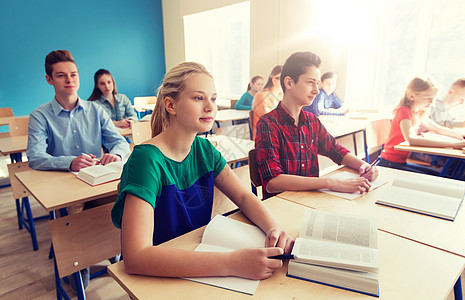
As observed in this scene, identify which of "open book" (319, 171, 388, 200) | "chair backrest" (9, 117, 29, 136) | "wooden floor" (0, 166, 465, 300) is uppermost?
"chair backrest" (9, 117, 29, 136)

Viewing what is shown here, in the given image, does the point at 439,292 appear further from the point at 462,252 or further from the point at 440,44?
the point at 440,44

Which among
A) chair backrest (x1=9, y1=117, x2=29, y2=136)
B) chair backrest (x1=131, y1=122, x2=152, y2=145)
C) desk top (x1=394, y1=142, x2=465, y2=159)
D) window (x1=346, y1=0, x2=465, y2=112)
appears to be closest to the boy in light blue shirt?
chair backrest (x1=131, y1=122, x2=152, y2=145)

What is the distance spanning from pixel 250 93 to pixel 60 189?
11.6ft

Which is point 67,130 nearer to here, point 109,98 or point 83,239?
point 83,239

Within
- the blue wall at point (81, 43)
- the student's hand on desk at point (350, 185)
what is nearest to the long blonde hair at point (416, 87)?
the student's hand on desk at point (350, 185)

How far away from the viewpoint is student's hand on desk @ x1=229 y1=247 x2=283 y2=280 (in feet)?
2.35

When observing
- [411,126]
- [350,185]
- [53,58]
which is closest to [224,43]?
[411,126]

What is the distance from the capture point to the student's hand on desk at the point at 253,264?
72 centimetres

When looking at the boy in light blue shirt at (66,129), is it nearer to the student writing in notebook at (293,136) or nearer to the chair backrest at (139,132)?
the chair backrest at (139,132)

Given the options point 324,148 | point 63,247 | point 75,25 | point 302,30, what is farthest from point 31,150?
point 75,25

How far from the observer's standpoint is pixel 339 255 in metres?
0.74

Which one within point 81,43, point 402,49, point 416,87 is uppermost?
point 81,43

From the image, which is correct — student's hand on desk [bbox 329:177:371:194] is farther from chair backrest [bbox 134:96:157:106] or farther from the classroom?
chair backrest [bbox 134:96:157:106]

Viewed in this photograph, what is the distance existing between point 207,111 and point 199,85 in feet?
0.29
